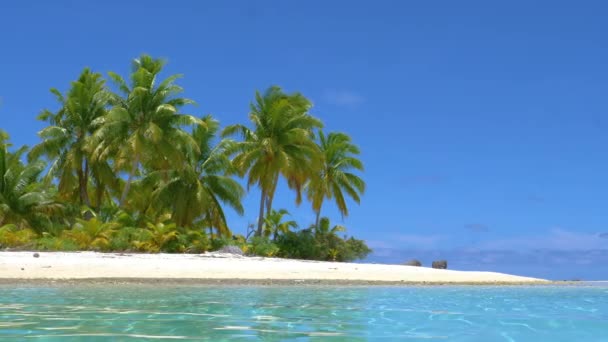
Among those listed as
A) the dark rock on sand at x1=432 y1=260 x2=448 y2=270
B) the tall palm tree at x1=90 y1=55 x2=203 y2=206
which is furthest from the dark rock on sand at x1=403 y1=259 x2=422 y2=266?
the tall palm tree at x1=90 y1=55 x2=203 y2=206

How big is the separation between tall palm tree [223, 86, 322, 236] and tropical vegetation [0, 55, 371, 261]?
52 mm

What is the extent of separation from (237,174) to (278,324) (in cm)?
2552

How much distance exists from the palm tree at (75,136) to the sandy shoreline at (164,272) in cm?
1031

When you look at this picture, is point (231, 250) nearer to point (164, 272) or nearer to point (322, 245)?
point (322, 245)

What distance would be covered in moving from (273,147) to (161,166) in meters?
5.70

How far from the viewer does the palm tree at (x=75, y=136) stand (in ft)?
98.6

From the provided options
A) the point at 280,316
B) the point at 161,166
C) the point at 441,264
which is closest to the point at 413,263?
the point at 441,264

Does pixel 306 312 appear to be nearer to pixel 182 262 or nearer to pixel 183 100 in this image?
pixel 182 262

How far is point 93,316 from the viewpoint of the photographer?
7.72m

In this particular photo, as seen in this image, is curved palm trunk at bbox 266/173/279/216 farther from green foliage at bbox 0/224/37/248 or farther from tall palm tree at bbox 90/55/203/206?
green foliage at bbox 0/224/37/248

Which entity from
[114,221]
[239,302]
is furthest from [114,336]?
[114,221]

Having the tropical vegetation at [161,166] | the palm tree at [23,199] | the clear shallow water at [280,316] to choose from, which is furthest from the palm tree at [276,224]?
the clear shallow water at [280,316]

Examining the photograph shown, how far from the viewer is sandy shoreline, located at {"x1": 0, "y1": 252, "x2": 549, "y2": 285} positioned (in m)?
15.0

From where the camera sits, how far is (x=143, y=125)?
29.2 meters
